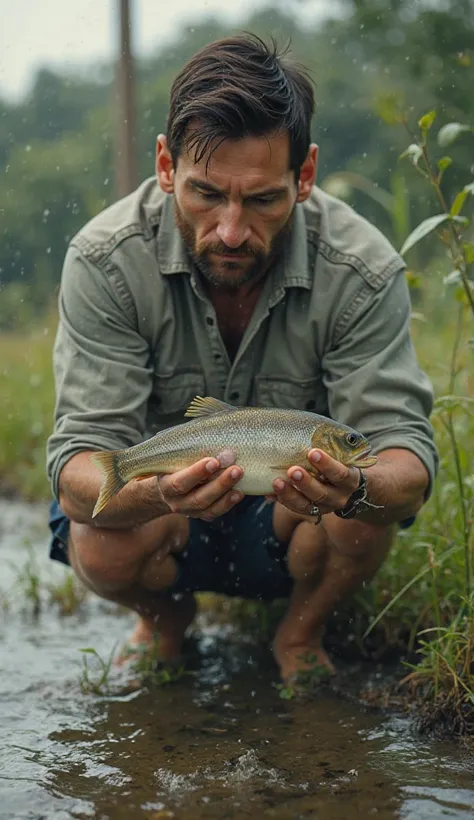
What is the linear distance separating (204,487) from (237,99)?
116cm

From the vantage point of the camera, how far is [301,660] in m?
3.71

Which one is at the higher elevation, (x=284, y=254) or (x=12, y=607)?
(x=284, y=254)

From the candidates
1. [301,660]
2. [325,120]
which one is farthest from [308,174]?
[325,120]

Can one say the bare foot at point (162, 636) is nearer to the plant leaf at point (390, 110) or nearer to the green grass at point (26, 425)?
the plant leaf at point (390, 110)

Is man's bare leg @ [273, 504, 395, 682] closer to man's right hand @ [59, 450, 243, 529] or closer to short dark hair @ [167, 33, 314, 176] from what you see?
man's right hand @ [59, 450, 243, 529]

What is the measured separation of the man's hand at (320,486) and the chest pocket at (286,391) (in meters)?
0.73

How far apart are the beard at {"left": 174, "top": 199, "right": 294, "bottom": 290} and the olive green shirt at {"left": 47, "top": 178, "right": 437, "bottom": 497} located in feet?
0.34

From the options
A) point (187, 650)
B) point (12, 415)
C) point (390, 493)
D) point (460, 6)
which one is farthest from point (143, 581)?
point (460, 6)

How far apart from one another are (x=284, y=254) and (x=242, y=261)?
274 mm

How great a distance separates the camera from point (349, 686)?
3.66 m

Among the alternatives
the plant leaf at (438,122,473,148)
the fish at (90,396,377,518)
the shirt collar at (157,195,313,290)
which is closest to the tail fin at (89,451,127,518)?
the fish at (90,396,377,518)

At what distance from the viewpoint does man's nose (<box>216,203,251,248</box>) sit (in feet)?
10.6

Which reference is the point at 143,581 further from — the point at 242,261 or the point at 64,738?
the point at 242,261

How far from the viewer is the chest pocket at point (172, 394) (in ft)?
12.0
